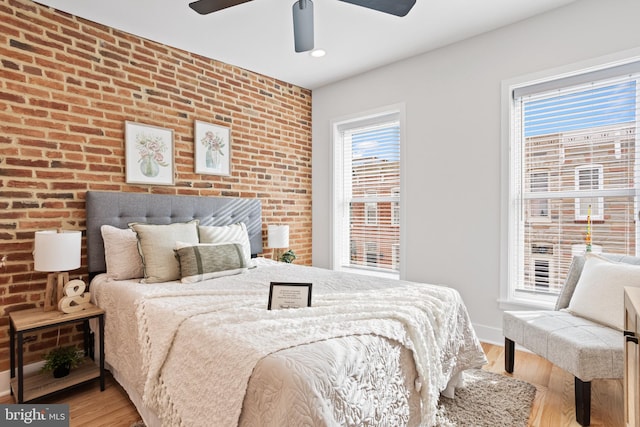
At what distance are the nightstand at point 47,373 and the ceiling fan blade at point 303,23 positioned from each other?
2187 millimetres

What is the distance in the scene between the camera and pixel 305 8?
2012 mm

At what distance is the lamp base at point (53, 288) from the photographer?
7.68 feet

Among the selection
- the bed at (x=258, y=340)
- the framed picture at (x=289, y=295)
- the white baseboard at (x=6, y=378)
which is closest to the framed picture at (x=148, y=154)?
the bed at (x=258, y=340)

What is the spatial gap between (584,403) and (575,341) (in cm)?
32

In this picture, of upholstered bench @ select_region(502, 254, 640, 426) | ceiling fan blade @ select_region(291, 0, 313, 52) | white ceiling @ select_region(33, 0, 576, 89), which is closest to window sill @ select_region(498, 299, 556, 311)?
upholstered bench @ select_region(502, 254, 640, 426)

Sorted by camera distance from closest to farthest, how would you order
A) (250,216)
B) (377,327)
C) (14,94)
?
(377,327), (14,94), (250,216)

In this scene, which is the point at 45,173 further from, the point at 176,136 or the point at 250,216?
the point at 250,216

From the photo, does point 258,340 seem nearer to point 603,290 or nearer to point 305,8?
point 305,8

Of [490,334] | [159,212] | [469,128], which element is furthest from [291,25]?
[490,334]

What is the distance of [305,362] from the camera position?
3.95 feet

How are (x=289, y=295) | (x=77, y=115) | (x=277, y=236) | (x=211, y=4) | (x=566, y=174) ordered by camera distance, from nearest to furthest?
→ (x=289, y=295)
(x=211, y=4)
(x=77, y=115)
(x=566, y=174)
(x=277, y=236)

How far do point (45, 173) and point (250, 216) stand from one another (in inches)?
69.8

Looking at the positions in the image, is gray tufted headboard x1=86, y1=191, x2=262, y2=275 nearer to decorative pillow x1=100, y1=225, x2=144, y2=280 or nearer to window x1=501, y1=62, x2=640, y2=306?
decorative pillow x1=100, y1=225, x2=144, y2=280

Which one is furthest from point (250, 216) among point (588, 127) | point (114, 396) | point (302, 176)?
point (588, 127)
